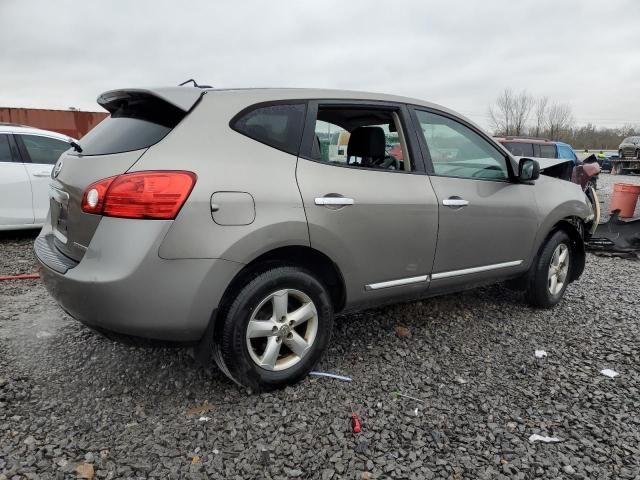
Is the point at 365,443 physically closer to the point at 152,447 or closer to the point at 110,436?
the point at 152,447

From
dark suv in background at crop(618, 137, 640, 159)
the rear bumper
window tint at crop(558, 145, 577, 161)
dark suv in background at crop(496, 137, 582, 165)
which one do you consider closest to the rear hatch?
the rear bumper

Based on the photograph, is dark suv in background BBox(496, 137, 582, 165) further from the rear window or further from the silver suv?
the rear window

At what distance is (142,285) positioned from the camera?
87.8 inches

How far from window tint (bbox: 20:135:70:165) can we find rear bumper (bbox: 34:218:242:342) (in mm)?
4876

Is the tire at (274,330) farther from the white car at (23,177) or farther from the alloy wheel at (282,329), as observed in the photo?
the white car at (23,177)

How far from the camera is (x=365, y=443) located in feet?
7.66

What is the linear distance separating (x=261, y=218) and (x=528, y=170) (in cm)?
234

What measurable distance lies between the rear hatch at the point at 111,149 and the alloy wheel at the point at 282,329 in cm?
95

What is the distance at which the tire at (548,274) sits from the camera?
13.5 feet

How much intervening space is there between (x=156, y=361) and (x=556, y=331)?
296 cm

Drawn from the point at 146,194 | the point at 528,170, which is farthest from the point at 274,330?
the point at 528,170

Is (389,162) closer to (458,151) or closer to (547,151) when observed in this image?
(458,151)

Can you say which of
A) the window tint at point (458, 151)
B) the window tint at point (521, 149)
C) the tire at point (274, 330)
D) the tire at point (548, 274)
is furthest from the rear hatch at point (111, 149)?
the window tint at point (521, 149)

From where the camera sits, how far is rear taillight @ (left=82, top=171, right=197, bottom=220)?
2240mm
